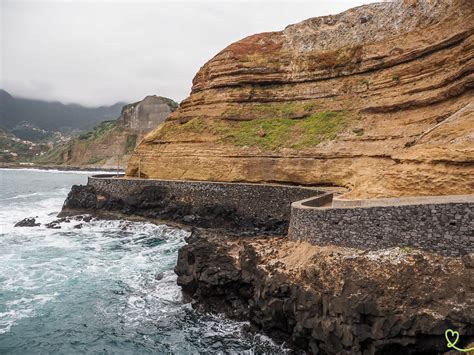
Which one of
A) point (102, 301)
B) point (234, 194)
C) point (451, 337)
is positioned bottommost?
point (102, 301)

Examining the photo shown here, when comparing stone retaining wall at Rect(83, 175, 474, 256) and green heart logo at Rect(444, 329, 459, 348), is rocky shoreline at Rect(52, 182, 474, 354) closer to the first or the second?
green heart logo at Rect(444, 329, 459, 348)

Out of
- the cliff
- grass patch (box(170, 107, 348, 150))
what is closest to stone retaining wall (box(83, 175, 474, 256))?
grass patch (box(170, 107, 348, 150))

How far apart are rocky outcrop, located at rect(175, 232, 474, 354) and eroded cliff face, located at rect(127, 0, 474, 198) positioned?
3780 millimetres

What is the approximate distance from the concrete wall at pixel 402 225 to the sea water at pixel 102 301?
14.0 ft

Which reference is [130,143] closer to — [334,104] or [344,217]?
[334,104]

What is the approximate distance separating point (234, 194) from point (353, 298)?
16841 millimetres

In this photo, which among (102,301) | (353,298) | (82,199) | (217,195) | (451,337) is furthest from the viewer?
(82,199)

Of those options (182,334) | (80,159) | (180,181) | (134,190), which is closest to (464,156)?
(182,334)

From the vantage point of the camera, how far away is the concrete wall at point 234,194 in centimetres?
2461

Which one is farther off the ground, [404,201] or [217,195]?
[404,201]

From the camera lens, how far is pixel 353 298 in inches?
412

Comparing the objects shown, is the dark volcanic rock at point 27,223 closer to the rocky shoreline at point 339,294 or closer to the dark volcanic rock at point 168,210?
the dark volcanic rock at point 168,210

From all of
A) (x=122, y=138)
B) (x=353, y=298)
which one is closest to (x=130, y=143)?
(x=122, y=138)

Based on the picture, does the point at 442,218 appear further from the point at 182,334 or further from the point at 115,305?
the point at 115,305
